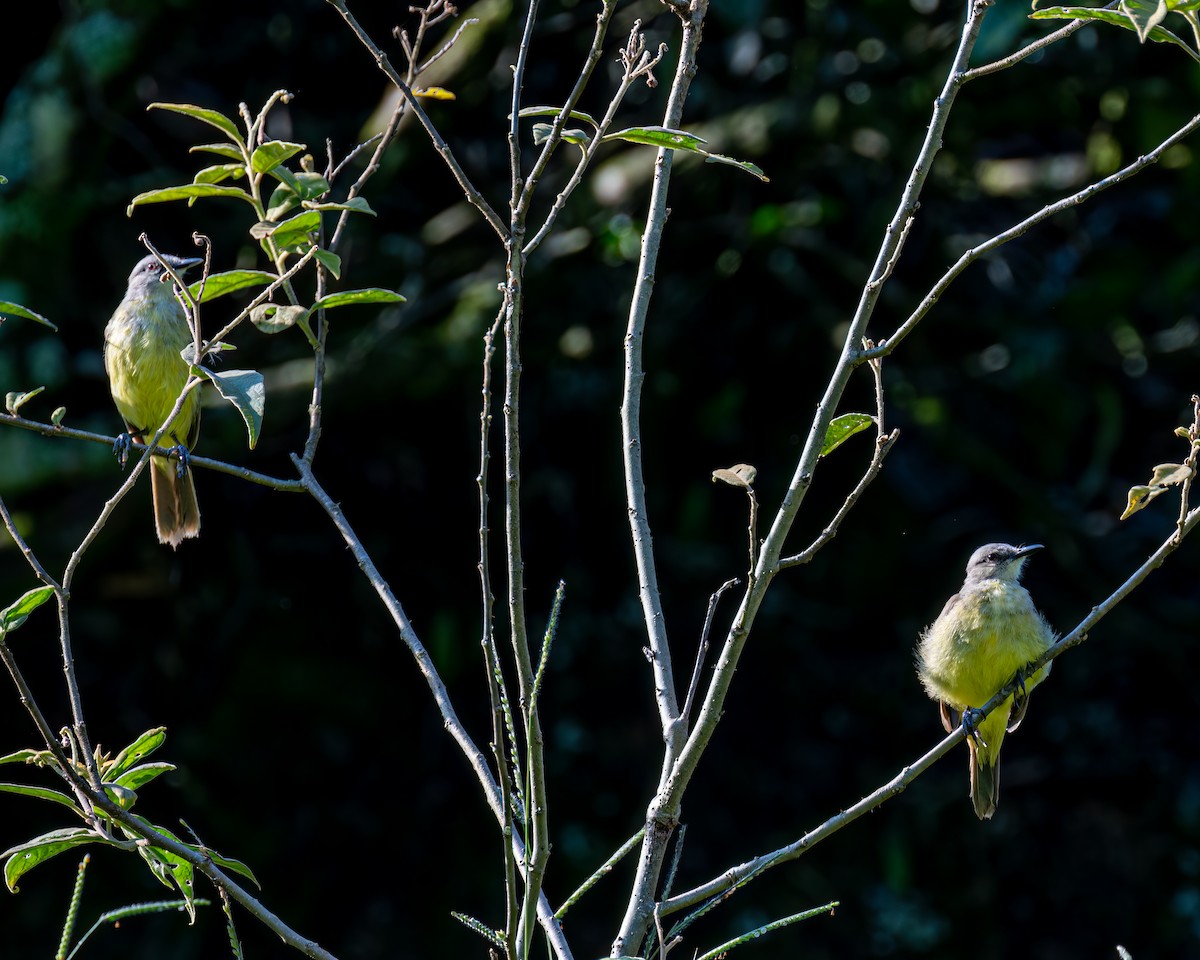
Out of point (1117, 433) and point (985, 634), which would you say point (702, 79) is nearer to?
point (1117, 433)

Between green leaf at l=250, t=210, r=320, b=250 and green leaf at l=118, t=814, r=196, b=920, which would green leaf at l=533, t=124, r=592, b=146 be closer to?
green leaf at l=250, t=210, r=320, b=250

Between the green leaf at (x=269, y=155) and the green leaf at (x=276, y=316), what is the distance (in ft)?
0.64

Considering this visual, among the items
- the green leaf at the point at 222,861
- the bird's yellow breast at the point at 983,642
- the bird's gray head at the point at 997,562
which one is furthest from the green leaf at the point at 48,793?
the bird's gray head at the point at 997,562

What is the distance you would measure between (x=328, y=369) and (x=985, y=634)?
2.97 meters

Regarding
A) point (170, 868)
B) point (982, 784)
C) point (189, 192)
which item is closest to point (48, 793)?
point (170, 868)

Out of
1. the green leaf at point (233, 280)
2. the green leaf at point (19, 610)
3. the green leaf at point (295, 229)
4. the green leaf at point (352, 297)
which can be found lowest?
the green leaf at point (19, 610)

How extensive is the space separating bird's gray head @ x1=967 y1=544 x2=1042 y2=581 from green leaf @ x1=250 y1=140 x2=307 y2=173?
121 inches

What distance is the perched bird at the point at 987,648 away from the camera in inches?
168

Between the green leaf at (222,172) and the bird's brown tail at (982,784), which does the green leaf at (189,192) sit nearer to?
the green leaf at (222,172)

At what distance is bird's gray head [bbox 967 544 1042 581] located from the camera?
15.4 feet

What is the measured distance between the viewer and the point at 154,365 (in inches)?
189

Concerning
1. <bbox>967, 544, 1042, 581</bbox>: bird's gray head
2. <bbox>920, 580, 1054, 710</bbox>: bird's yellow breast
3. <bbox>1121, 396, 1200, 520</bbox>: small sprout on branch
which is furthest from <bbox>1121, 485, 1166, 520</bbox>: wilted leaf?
<bbox>967, 544, 1042, 581</bbox>: bird's gray head

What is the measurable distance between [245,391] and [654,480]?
4.69m

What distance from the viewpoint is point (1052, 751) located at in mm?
7355
